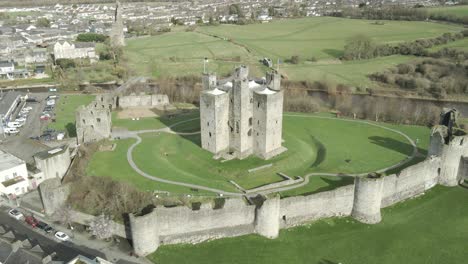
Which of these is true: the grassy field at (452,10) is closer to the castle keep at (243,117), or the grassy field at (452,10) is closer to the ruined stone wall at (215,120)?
the castle keep at (243,117)

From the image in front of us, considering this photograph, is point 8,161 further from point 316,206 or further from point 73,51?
point 73,51

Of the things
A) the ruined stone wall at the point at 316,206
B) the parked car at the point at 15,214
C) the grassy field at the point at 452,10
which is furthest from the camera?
the grassy field at the point at 452,10

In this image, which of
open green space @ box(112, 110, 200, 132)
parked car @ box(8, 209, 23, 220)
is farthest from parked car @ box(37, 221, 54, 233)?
open green space @ box(112, 110, 200, 132)

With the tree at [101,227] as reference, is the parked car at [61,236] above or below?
below

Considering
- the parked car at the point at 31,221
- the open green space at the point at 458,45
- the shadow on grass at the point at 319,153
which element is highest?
the open green space at the point at 458,45

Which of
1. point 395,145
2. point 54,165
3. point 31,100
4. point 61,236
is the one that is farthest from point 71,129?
point 395,145

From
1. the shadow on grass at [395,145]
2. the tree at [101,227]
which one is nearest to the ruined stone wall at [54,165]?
the tree at [101,227]

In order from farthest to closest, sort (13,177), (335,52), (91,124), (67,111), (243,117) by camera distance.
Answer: (335,52) < (67,111) < (91,124) < (243,117) < (13,177)
